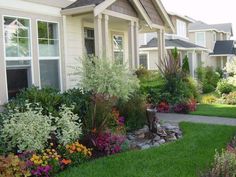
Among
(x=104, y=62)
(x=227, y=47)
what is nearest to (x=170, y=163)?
(x=104, y=62)

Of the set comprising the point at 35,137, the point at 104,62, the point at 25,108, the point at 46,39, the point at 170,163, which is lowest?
the point at 170,163

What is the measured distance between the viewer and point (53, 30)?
34.2ft

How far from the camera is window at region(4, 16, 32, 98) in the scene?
8.80 meters

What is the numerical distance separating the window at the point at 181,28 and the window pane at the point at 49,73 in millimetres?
21159

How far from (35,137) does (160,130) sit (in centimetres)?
360

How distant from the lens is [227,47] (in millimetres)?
38250

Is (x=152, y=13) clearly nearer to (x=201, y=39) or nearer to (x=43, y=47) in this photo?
(x=43, y=47)

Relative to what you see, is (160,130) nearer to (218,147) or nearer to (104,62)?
(218,147)

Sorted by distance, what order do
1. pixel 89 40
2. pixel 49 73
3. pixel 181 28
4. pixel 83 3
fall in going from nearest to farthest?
1. pixel 49 73
2. pixel 83 3
3. pixel 89 40
4. pixel 181 28

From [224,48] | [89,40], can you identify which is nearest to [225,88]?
[89,40]

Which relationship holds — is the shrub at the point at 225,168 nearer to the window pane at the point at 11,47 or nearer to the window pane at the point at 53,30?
the window pane at the point at 11,47

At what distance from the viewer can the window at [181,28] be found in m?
29.7

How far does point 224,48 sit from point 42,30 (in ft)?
107

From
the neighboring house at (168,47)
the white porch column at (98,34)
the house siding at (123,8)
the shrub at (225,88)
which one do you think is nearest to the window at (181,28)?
the neighboring house at (168,47)
